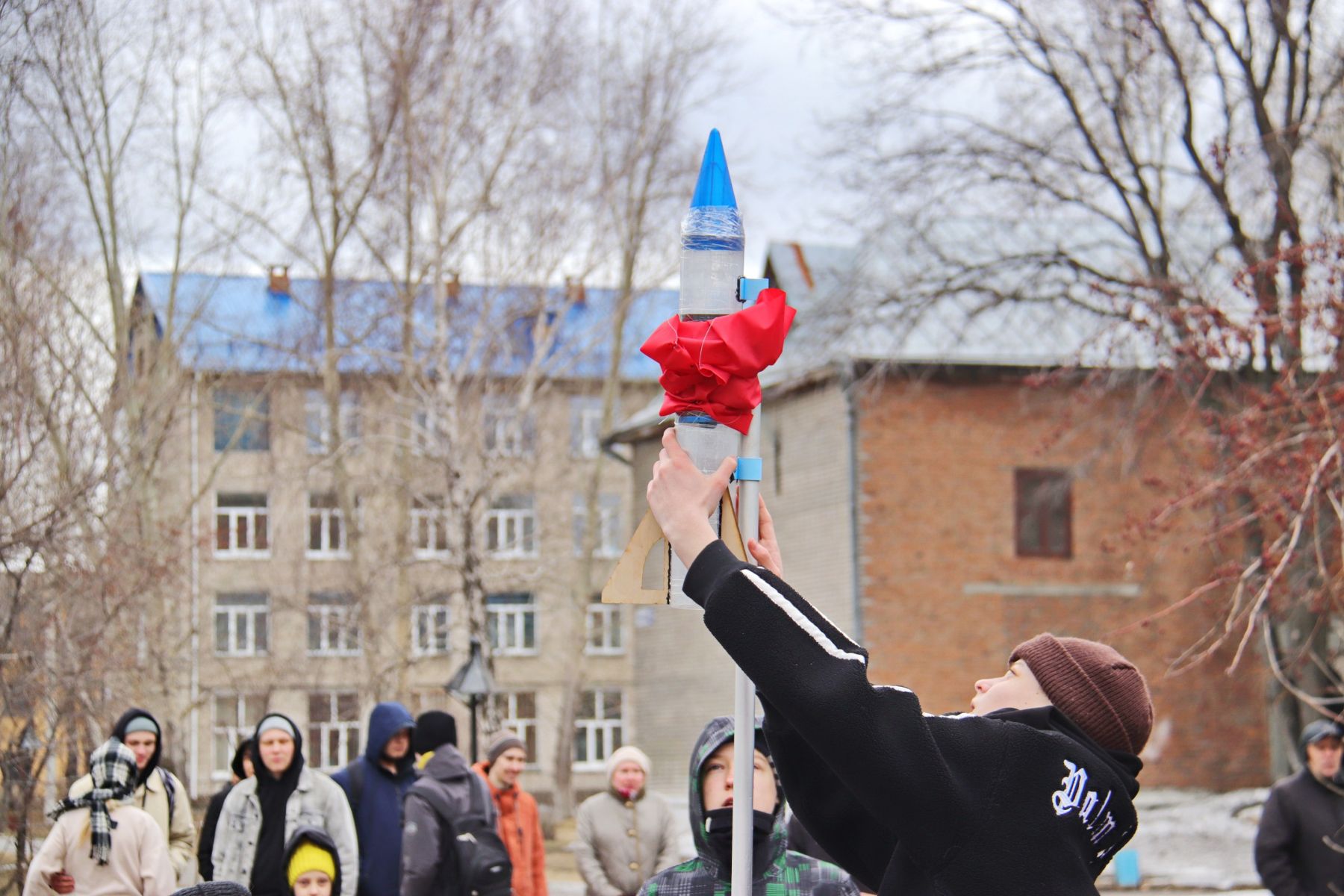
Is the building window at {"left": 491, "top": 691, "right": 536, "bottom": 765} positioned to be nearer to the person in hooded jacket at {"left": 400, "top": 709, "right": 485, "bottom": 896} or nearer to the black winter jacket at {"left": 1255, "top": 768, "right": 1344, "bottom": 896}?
the person in hooded jacket at {"left": 400, "top": 709, "right": 485, "bottom": 896}

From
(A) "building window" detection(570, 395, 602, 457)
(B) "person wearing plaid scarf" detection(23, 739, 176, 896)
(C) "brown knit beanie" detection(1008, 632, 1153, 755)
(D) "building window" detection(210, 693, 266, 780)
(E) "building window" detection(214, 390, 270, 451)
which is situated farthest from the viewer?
(A) "building window" detection(570, 395, 602, 457)

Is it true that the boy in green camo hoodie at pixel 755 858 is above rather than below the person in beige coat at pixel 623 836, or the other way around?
above

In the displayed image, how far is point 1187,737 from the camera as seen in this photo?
28016 millimetres

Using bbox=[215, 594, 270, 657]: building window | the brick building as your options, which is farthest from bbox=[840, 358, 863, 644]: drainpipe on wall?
bbox=[215, 594, 270, 657]: building window

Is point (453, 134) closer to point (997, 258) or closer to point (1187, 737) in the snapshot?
point (997, 258)

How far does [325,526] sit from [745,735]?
34649mm

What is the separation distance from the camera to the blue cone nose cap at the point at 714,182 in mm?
3516

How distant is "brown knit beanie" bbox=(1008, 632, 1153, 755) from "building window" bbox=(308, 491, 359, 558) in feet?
95.1

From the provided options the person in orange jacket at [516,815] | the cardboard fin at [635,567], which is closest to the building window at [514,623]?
the person in orange jacket at [516,815]

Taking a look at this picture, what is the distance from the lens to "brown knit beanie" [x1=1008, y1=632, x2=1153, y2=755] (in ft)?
9.70

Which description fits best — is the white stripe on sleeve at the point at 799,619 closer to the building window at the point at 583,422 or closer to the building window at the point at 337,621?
the building window at the point at 337,621

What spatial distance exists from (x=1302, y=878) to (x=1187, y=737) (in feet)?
66.1

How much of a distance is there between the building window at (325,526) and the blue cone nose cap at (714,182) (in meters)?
28.4

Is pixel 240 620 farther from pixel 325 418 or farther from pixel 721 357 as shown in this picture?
pixel 721 357
